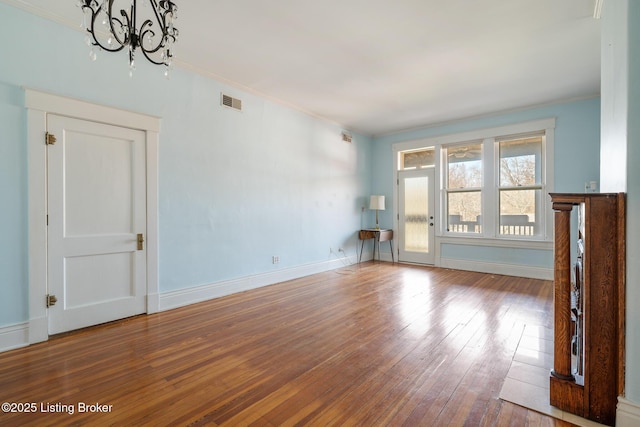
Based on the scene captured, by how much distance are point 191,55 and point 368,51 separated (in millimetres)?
2063

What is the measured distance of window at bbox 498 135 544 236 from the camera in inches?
206

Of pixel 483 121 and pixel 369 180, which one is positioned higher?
pixel 483 121

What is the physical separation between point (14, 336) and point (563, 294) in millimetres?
4192

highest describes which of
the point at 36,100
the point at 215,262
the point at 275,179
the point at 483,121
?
the point at 483,121

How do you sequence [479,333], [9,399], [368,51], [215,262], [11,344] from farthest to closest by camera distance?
1. [215,262]
2. [368,51]
3. [479,333]
4. [11,344]
5. [9,399]

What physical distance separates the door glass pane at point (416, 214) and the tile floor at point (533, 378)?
3704 mm

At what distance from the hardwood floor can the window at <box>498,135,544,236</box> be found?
1.85 meters

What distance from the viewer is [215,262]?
4.02 metres

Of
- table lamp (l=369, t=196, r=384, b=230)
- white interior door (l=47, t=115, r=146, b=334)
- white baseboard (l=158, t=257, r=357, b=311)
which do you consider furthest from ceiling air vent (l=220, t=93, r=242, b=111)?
table lamp (l=369, t=196, r=384, b=230)

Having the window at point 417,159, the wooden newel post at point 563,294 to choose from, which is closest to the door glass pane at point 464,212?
the window at point 417,159

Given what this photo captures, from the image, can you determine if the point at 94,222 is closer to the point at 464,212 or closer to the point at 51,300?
the point at 51,300

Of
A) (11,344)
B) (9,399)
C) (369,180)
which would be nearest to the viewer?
(9,399)

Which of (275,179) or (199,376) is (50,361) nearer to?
(199,376)

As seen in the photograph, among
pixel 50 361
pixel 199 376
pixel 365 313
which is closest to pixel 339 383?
pixel 199 376
